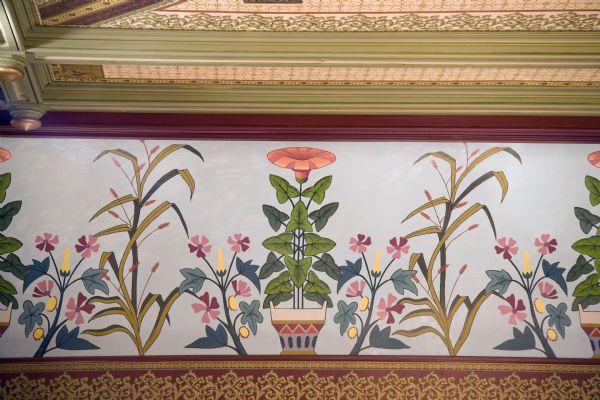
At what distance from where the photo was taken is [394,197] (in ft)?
12.2

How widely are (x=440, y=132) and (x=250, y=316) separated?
148 cm

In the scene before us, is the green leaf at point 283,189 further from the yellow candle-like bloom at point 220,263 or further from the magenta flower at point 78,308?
the magenta flower at point 78,308

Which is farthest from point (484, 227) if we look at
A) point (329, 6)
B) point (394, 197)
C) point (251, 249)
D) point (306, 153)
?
point (329, 6)

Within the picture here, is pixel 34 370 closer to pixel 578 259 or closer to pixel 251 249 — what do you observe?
pixel 251 249

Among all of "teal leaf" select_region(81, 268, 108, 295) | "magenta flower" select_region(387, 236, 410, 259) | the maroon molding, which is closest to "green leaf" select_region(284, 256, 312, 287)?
"magenta flower" select_region(387, 236, 410, 259)

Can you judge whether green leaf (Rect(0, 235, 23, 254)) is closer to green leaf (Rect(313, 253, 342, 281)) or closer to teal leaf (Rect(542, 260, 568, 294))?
green leaf (Rect(313, 253, 342, 281))

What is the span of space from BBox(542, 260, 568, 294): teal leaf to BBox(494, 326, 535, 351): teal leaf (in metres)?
0.33

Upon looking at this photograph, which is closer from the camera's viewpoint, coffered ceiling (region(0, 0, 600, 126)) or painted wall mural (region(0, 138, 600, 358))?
coffered ceiling (region(0, 0, 600, 126))

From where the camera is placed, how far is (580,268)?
3707mm

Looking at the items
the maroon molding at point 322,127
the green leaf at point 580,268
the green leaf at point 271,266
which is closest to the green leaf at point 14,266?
the maroon molding at point 322,127

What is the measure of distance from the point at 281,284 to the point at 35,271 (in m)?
1.37

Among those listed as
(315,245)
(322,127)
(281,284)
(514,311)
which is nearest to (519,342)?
(514,311)

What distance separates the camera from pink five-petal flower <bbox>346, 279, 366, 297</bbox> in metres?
3.69

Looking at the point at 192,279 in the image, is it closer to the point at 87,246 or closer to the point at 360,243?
the point at 87,246
